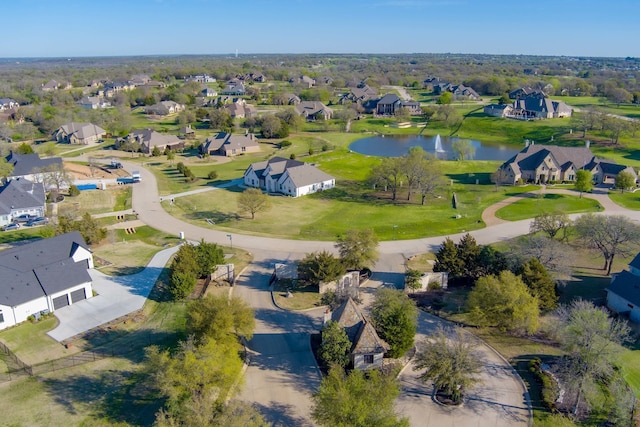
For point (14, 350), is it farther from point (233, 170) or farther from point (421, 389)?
point (233, 170)

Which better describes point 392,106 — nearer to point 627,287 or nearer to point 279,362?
point 627,287

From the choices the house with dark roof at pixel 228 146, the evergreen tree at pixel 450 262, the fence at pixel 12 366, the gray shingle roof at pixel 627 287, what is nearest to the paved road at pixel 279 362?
the evergreen tree at pixel 450 262

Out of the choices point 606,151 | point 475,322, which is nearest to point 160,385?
point 475,322

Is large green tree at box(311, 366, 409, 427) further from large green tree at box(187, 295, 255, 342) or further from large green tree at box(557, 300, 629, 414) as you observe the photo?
large green tree at box(557, 300, 629, 414)

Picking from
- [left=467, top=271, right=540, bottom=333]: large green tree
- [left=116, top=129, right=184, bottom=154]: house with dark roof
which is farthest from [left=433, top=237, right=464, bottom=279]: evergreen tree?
[left=116, top=129, right=184, bottom=154]: house with dark roof

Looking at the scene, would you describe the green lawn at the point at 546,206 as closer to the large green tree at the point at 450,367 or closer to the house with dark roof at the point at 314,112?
the large green tree at the point at 450,367

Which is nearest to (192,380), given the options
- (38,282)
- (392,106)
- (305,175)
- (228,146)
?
(38,282)
